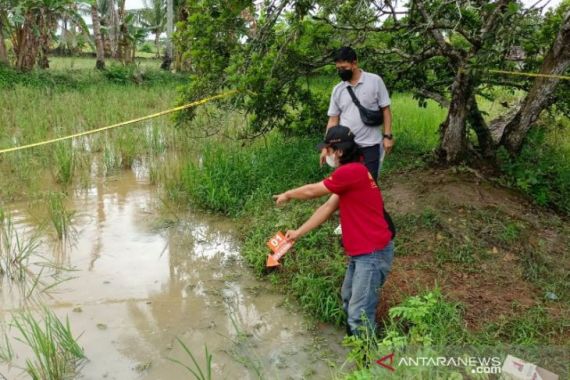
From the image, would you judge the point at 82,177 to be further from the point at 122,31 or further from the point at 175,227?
the point at 122,31

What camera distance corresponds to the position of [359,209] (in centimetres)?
277

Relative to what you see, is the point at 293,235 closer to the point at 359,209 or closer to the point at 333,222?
the point at 359,209

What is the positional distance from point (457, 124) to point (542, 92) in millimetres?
814

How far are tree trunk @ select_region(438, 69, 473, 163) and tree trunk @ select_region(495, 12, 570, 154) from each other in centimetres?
55

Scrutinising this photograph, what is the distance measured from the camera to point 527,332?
3.08m

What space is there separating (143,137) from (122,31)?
45.1ft

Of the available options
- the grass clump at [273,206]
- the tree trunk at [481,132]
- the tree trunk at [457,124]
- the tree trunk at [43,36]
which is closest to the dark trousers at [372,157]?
the grass clump at [273,206]

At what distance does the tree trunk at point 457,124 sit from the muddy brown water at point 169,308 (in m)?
2.29

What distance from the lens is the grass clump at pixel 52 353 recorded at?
2643 millimetres

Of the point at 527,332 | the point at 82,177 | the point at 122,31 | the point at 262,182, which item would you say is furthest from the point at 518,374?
the point at 122,31

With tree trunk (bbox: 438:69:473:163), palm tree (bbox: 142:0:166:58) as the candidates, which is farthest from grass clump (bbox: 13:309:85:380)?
palm tree (bbox: 142:0:166:58)

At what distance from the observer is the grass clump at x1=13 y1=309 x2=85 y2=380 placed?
2.64 m

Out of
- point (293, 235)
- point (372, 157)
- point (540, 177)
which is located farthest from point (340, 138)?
point (540, 177)

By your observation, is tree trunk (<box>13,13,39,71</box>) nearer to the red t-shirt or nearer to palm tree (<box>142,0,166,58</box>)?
palm tree (<box>142,0,166,58</box>)
